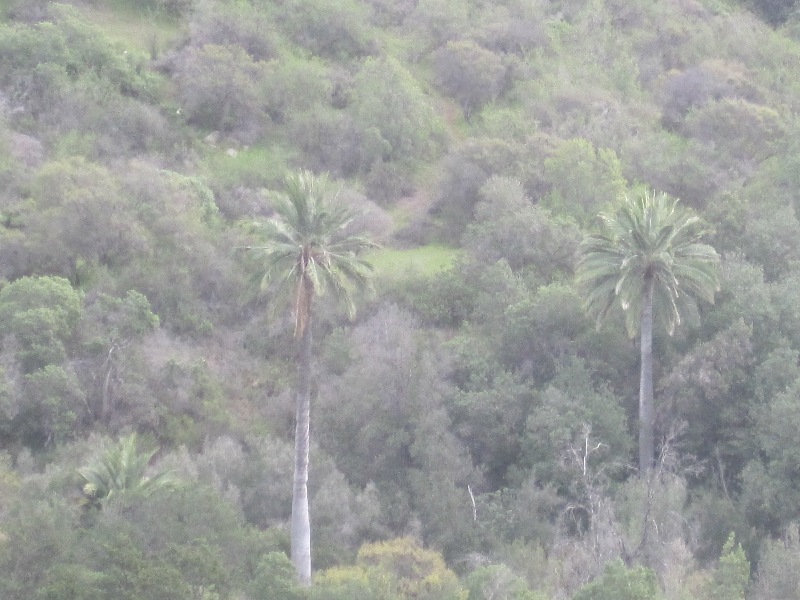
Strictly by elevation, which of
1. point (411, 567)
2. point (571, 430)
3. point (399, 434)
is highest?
point (571, 430)

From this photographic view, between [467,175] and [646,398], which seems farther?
[467,175]

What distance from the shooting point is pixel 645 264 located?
31469 millimetres

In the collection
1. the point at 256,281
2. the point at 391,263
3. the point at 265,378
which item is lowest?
the point at 265,378

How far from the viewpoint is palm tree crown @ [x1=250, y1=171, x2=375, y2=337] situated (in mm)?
25656

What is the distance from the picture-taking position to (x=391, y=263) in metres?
41.1

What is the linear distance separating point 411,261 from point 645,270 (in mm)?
11750

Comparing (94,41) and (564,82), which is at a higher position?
(564,82)

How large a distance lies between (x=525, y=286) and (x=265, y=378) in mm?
8942

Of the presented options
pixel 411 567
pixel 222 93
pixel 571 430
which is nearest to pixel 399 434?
pixel 571 430

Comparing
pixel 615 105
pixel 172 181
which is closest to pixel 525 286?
pixel 172 181

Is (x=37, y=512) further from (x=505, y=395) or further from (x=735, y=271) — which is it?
(x=735, y=271)

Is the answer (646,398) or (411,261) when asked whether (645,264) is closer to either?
(646,398)

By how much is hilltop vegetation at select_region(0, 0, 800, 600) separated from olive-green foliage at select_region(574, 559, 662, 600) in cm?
7

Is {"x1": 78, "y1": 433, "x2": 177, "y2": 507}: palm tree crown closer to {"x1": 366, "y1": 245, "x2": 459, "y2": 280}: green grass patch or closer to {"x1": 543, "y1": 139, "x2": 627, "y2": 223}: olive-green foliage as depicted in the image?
{"x1": 366, "y1": 245, "x2": 459, "y2": 280}: green grass patch
